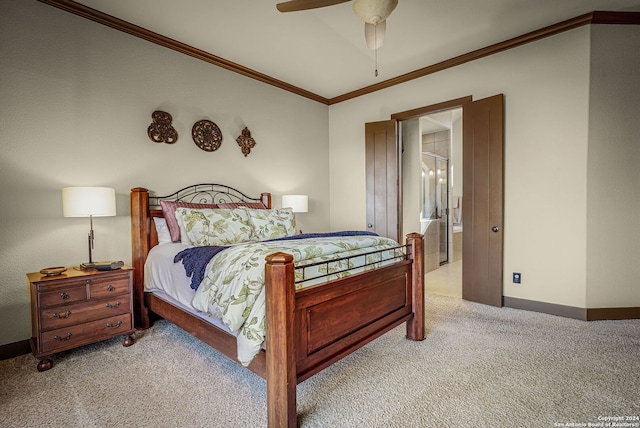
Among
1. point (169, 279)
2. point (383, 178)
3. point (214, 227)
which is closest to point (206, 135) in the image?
point (214, 227)

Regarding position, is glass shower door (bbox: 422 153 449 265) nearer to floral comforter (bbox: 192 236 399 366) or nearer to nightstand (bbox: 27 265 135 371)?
floral comforter (bbox: 192 236 399 366)

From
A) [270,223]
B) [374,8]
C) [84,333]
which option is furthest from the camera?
[270,223]

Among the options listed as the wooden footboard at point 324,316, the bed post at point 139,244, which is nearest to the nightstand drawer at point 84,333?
the bed post at point 139,244

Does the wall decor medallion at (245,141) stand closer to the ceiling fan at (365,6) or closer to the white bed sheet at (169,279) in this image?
the white bed sheet at (169,279)

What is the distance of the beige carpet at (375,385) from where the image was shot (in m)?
1.59

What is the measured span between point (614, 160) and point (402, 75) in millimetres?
2522

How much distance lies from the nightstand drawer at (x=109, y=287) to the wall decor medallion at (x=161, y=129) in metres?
1.46

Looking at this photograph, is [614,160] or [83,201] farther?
[614,160]

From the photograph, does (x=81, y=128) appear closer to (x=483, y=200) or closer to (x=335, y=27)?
(x=335, y=27)

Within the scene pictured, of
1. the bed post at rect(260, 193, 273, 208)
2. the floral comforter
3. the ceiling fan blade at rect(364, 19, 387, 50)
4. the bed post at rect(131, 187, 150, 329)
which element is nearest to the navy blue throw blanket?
the floral comforter

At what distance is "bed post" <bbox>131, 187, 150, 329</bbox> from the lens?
283 centimetres

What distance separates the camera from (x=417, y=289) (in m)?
2.47

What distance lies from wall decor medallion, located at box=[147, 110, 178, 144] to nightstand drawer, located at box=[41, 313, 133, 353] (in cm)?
175

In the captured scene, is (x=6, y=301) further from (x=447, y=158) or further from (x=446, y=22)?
(x=447, y=158)
